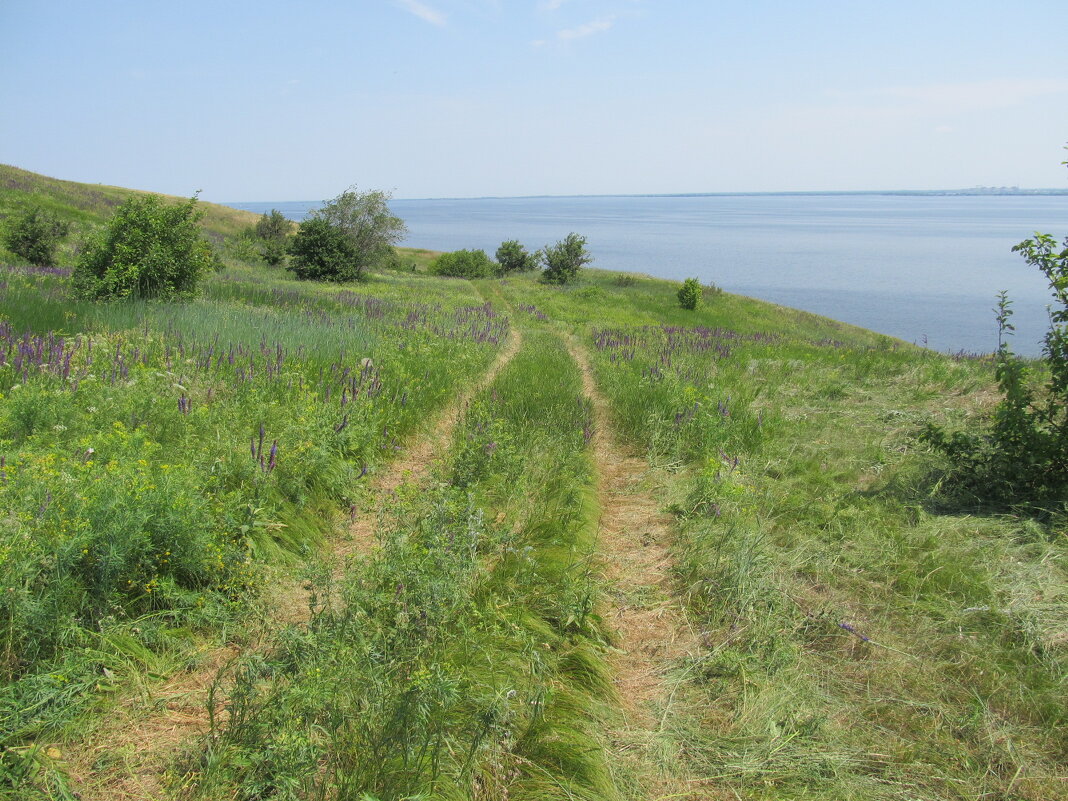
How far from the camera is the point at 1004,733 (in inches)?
122

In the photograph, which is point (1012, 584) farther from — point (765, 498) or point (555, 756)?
point (555, 756)

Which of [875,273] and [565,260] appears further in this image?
[875,273]

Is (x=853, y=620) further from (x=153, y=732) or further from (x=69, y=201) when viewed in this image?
(x=69, y=201)

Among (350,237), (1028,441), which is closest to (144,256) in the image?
(1028,441)

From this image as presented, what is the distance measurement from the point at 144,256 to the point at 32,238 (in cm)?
1817

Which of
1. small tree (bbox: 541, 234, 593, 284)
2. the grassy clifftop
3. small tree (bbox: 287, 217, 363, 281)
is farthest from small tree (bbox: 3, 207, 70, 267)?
small tree (bbox: 541, 234, 593, 284)

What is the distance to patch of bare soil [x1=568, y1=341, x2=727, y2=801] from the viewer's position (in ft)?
9.93

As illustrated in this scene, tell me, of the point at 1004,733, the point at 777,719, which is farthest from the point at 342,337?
the point at 1004,733

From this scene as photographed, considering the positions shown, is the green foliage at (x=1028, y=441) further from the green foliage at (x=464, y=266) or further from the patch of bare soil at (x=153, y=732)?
the green foliage at (x=464, y=266)

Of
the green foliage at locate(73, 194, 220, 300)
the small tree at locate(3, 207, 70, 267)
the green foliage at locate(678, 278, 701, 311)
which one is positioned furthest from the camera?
the green foliage at locate(678, 278, 701, 311)

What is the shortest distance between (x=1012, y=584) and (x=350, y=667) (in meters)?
4.59

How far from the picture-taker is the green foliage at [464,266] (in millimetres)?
61406

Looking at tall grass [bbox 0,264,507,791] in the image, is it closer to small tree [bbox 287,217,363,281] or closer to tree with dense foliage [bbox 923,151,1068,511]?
tree with dense foliage [bbox 923,151,1068,511]

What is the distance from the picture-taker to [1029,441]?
5.68 meters
